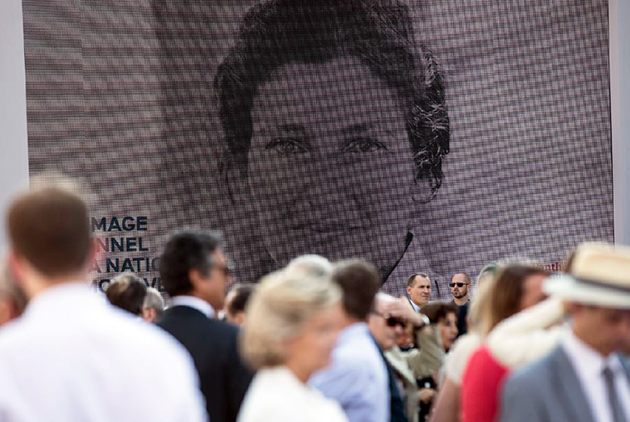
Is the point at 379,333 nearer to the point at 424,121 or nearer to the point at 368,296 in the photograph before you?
the point at 368,296

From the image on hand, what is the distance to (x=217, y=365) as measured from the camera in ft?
9.37

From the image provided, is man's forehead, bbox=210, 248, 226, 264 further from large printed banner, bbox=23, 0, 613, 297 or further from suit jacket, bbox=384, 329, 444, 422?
large printed banner, bbox=23, 0, 613, 297

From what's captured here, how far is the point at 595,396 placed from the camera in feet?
6.52

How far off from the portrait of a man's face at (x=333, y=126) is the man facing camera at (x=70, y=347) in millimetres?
7702

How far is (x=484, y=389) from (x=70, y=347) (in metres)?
1.14

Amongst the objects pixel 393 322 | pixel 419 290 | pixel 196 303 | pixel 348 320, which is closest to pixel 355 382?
pixel 348 320

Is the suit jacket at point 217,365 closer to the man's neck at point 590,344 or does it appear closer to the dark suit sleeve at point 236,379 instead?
the dark suit sleeve at point 236,379

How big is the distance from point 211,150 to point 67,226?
25.2 feet

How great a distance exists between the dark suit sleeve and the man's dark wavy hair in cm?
641

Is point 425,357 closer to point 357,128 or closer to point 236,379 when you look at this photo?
point 236,379

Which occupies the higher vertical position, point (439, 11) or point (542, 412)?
point (439, 11)

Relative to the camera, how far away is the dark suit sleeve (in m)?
2.83

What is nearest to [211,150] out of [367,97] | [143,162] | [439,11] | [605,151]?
[143,162]

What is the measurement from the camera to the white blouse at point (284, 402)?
1.93m
